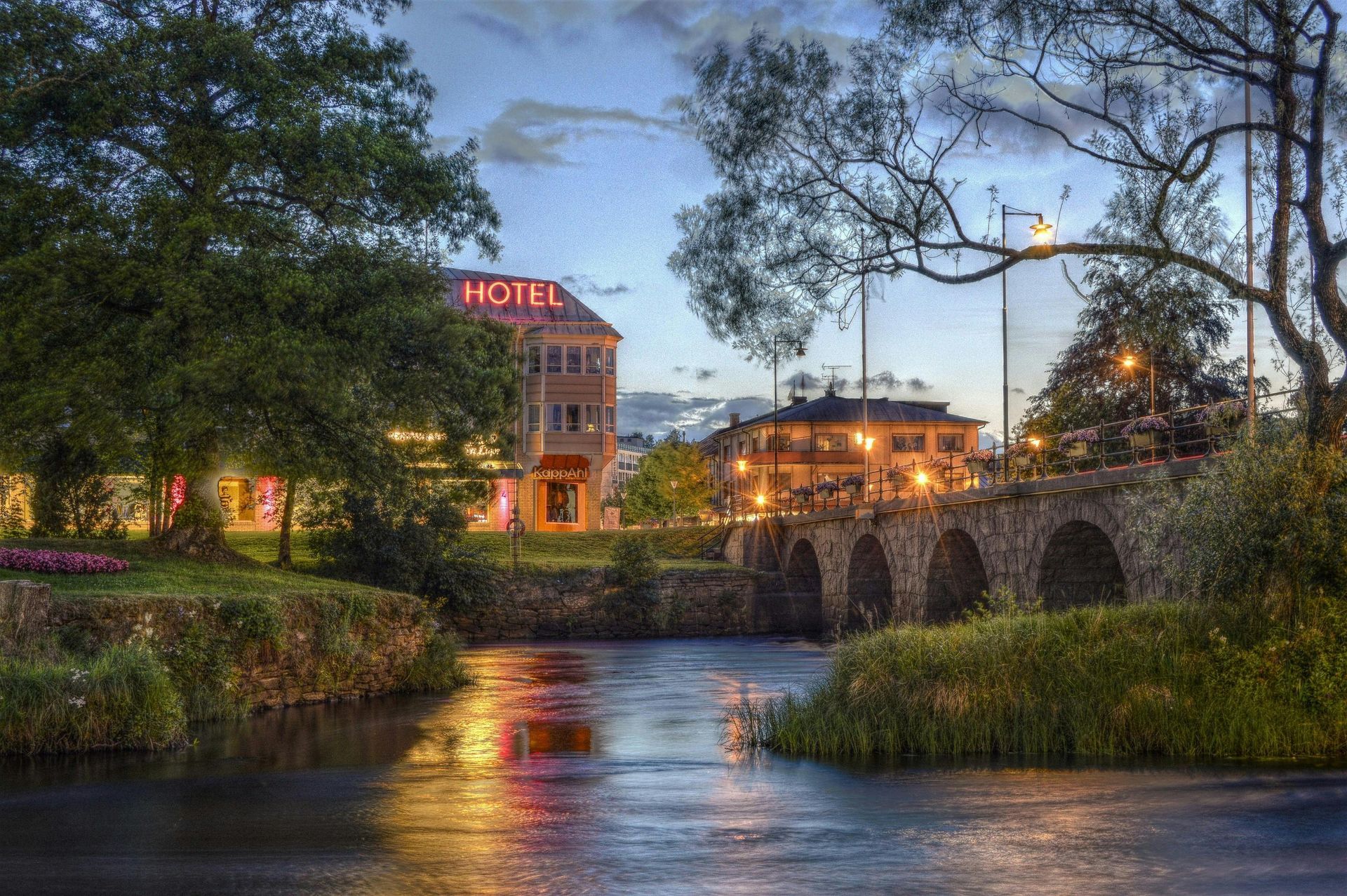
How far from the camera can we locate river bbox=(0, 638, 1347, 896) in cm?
1012

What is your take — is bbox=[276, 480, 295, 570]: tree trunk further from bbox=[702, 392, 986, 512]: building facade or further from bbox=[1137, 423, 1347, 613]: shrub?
bbox=[702, 392, 986, 512]: building facade

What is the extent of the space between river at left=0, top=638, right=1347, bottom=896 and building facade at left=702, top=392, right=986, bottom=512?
75.4 meters

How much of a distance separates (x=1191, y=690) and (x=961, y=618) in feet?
67.3

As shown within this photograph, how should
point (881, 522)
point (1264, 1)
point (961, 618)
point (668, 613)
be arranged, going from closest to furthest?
point (1264, 1) < point (961, 618) < point (881, 522) < point (668, 613)

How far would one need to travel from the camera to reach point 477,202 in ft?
96.5

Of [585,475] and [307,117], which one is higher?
[307,117]

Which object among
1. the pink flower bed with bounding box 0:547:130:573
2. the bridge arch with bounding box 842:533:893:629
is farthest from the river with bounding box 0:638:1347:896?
the bridge arch with bounding box 842:533:893:629

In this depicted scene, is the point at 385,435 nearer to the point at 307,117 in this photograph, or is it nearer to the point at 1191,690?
the point at 307,117

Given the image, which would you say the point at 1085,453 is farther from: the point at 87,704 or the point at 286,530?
the point at 286,530

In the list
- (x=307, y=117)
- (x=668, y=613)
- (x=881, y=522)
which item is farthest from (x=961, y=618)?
(x=307, y=117)

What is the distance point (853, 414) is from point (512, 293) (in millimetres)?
33842

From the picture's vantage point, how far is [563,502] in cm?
7194

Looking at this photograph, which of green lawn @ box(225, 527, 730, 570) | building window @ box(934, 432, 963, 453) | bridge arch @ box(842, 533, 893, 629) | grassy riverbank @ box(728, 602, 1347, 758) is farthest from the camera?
building window @ box(934, 432, 963, 453)

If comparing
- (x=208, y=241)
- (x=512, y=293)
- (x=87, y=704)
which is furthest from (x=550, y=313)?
(x=87, y=704)
